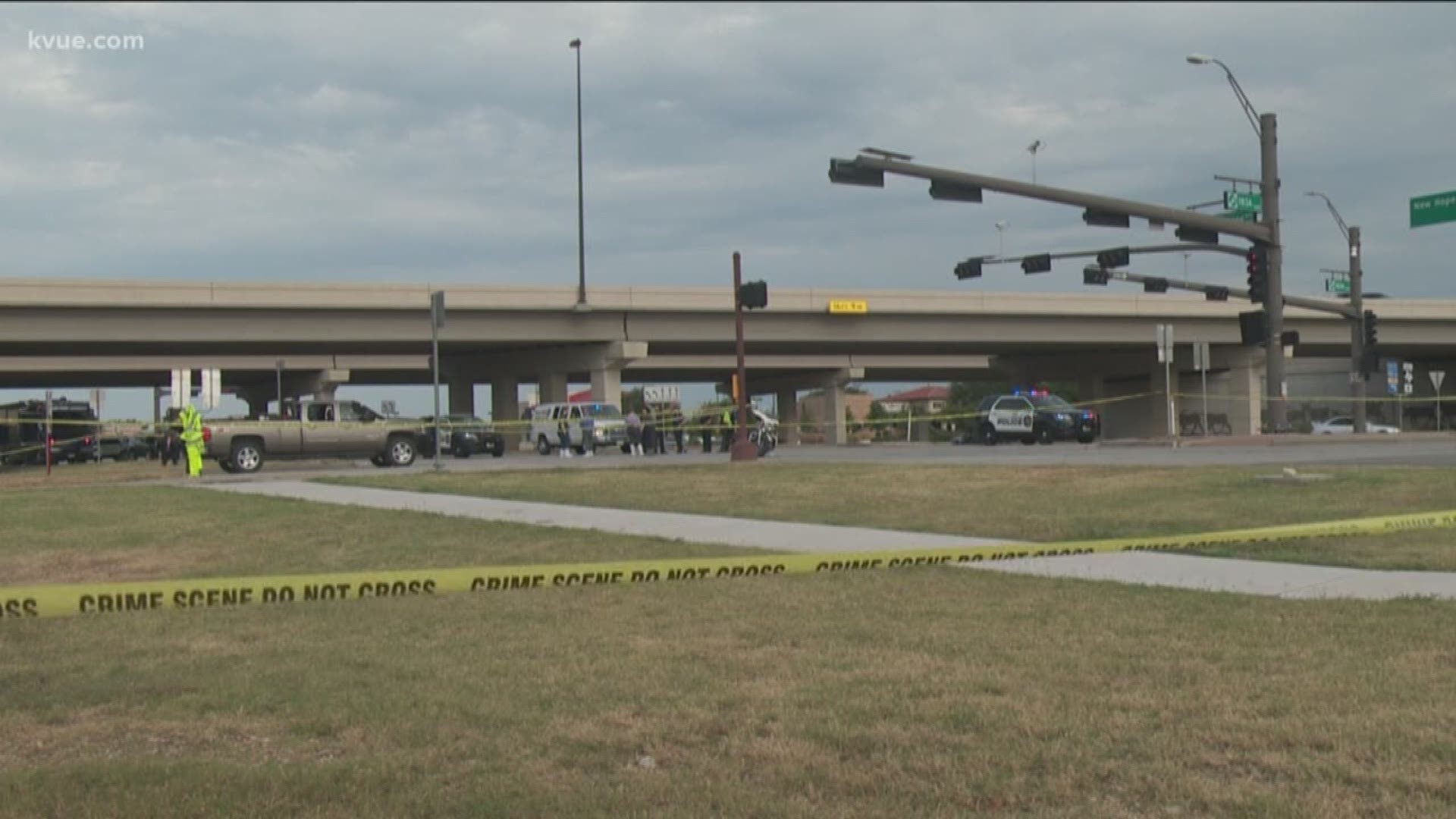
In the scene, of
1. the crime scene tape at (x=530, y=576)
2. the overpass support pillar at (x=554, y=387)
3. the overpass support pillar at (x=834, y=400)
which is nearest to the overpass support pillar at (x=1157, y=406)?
the overpass support pillar at (x=834, y=400)

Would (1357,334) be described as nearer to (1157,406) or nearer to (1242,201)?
(1242,201)

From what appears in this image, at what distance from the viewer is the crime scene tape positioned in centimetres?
811

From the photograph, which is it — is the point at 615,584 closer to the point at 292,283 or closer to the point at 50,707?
the point at 50,707

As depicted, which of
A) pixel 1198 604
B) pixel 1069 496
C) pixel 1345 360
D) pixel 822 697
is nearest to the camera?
pixel 822 697

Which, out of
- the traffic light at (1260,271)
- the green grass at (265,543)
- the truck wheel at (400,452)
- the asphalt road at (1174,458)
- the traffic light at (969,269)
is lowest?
the green grass at (265,543)

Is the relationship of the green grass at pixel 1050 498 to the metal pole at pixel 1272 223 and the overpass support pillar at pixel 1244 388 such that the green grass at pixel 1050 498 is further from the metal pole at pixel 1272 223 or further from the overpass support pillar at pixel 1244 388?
the overpass support pillar at pixel 1244 388

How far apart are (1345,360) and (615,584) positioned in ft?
337

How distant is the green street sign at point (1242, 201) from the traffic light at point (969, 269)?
364 inches

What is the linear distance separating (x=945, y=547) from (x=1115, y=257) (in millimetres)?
30007

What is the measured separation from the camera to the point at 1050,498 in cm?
1645

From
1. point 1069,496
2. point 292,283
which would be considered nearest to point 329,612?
point 1069,496

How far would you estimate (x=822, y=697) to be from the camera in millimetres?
5969

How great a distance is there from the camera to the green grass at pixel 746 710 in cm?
465

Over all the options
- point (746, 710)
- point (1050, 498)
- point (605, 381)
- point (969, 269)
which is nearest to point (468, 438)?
point (605, 381)
